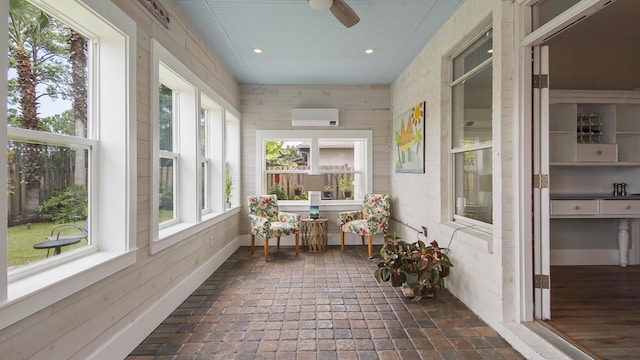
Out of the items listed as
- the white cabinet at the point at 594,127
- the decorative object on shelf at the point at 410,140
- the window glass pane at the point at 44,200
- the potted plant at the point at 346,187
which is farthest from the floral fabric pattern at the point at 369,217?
the window glass pane at the point at 44,200

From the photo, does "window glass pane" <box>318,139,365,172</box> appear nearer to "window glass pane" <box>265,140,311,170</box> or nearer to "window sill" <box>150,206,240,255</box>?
"window glass pane" <box>265,140,311,170</box>

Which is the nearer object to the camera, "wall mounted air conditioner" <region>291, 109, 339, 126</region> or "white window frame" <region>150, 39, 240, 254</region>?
"white window frame" <region>150, 39, 240, 254</region>

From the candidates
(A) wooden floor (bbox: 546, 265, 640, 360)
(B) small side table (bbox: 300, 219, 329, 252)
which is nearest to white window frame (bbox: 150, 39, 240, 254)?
(B) small side table (bbox: 300, 219, 329, 252)

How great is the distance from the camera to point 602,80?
3.50 meters

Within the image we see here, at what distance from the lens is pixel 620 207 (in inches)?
131

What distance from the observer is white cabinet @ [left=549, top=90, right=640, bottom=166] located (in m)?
3.45

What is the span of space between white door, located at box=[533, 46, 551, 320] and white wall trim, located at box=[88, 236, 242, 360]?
283 centimetres

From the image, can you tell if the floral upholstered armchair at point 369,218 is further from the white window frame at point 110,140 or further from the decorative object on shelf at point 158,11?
the decorative object on shelf at point 158,11

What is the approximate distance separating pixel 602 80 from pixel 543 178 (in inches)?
102

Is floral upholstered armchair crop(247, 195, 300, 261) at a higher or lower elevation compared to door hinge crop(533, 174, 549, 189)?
lower

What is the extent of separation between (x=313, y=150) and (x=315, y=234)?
4.85 ft

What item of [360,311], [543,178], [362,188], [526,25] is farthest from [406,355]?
[362,188]

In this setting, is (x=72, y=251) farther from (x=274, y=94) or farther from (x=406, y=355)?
(x=274, y=94)

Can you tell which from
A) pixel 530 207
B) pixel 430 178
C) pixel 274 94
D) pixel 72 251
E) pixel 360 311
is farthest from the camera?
pixel 274 94
